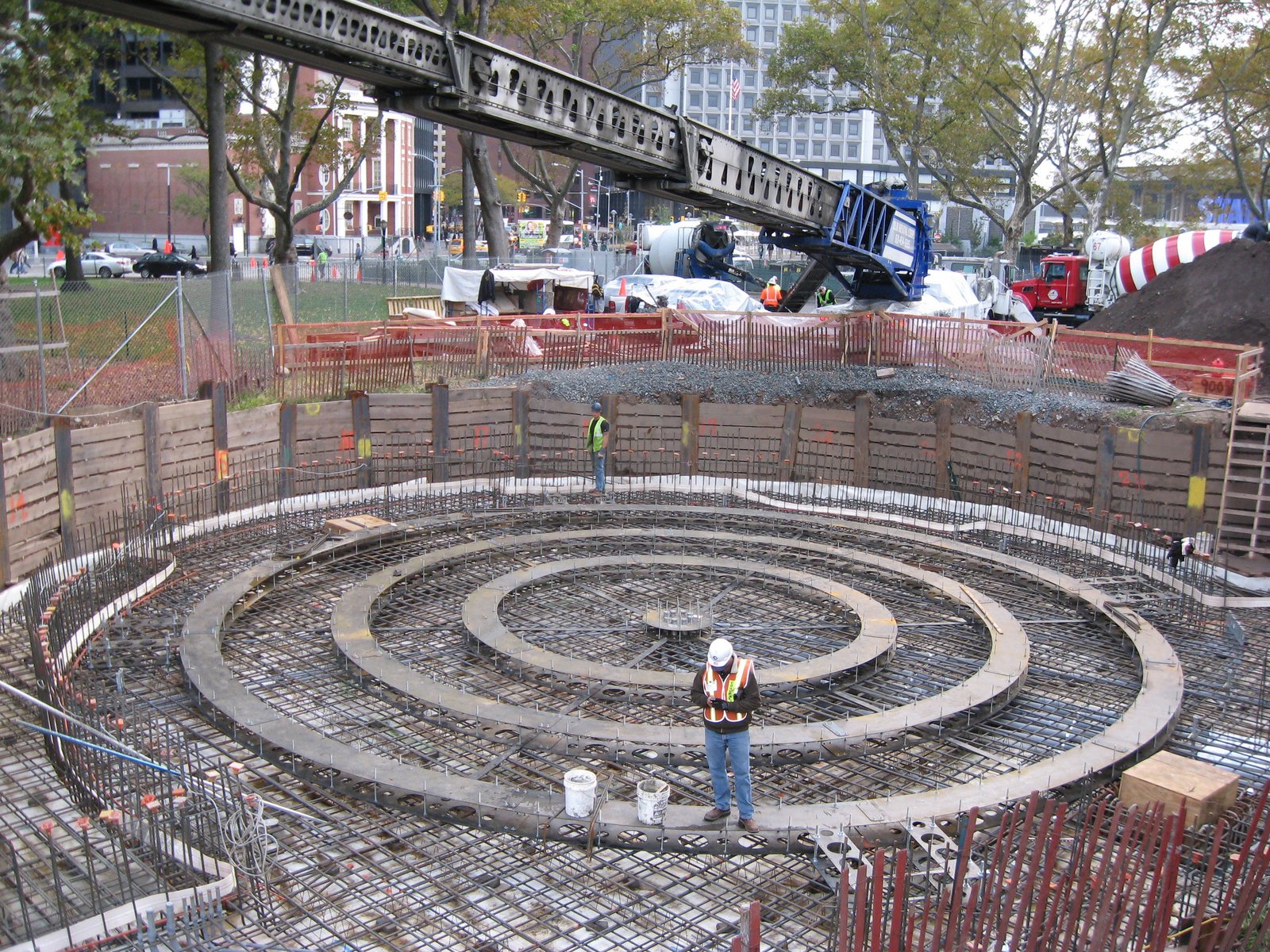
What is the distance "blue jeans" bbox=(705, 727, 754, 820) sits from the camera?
8938 mm

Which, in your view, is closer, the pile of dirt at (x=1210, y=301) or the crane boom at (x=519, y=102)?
the crane boom at (x=519, y=102)

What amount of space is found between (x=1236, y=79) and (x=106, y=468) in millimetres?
37778

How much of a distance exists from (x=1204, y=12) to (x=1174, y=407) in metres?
23.2

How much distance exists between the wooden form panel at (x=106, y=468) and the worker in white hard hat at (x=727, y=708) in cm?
1071

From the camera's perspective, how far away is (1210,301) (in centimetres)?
2800

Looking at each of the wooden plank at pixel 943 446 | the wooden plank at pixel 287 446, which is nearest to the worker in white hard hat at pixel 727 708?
the wooden plank at pixel 287 446

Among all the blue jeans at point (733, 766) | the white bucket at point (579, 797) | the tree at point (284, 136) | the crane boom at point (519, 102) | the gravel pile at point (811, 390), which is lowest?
the white bucket at point (579, 797)

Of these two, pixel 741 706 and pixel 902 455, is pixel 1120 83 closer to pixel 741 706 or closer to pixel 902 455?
pixel 902 455

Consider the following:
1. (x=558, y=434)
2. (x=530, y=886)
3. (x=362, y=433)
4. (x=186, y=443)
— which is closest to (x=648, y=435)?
(x=558, y=434)

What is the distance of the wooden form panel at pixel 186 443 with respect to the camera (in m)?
17.9

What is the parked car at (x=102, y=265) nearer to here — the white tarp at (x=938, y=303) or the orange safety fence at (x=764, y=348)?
the orange safety fence at (x=764, y=348)

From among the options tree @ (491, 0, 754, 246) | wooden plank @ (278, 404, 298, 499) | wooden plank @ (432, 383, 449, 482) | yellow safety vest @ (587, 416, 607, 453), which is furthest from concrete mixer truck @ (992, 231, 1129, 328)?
wooden plank @ (278, 404, 298, 499)

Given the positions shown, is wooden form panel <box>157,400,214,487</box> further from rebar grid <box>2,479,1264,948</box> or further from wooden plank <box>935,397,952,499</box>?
wooden plank <box>935,397,952,499</box>

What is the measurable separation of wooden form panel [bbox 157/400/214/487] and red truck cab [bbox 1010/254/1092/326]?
3186 centimetres
